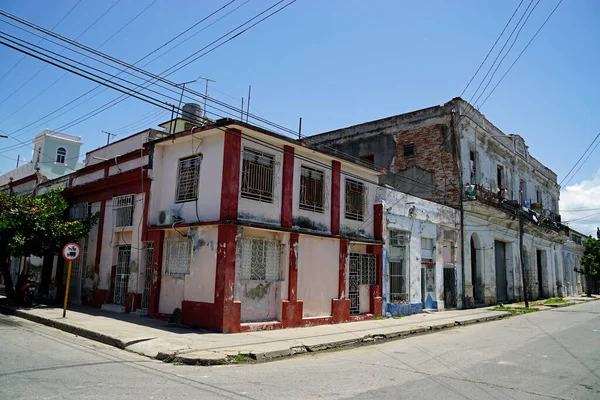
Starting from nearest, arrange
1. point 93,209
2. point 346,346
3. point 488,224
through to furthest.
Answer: point 346,346, point 93,209, point 488,224

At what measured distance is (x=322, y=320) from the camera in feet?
46.8

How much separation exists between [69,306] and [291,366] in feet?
38.0

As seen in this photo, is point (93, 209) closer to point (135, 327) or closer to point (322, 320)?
point (135, 327)

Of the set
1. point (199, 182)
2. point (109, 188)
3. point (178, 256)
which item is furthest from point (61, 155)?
point (199, 182)

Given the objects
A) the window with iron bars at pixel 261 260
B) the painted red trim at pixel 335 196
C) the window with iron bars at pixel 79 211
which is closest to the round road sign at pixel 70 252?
the window with iron bars at pixel 79 211

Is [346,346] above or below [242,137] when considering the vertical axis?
below

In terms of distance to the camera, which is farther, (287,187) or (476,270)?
(476,270)

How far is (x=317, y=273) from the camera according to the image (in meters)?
14.5

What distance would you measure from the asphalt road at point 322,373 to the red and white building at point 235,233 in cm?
324

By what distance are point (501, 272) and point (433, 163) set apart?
9.59 metres

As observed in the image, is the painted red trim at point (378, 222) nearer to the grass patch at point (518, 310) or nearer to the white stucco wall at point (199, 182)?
the white stucco wall at point (199, 182)

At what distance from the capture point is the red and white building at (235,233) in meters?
12.3

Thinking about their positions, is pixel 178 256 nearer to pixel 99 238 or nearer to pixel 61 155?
pixel 99 238

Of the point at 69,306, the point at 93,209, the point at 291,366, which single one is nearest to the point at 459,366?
the point at 291,366
